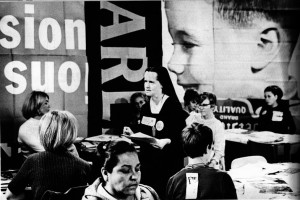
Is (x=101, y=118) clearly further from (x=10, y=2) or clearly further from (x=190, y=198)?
(x=10, y=2)

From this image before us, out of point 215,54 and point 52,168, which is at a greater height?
point 215,54

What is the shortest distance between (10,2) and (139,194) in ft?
4.78

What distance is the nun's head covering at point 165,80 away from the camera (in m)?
2.87

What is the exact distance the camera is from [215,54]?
290 centimetres

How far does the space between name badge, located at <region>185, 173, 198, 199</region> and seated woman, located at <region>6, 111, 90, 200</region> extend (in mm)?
615

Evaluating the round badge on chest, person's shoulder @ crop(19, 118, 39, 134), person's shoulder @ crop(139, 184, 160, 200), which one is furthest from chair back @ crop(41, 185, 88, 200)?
the round badge on chest

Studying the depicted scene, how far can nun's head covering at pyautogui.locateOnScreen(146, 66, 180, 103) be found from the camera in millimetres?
2867

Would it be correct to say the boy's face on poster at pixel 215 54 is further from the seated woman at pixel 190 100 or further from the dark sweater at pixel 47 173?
the dark sweater at pixel 47 173

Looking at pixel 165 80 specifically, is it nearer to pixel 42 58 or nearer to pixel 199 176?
pixel 199 176

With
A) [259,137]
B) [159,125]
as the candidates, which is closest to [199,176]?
[159,125]

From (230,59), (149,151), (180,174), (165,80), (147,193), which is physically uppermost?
(230,59)

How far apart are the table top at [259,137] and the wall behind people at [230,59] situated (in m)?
0.04

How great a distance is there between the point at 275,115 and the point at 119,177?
1140 millimetres

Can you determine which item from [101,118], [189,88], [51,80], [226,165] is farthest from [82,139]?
[226,165]
